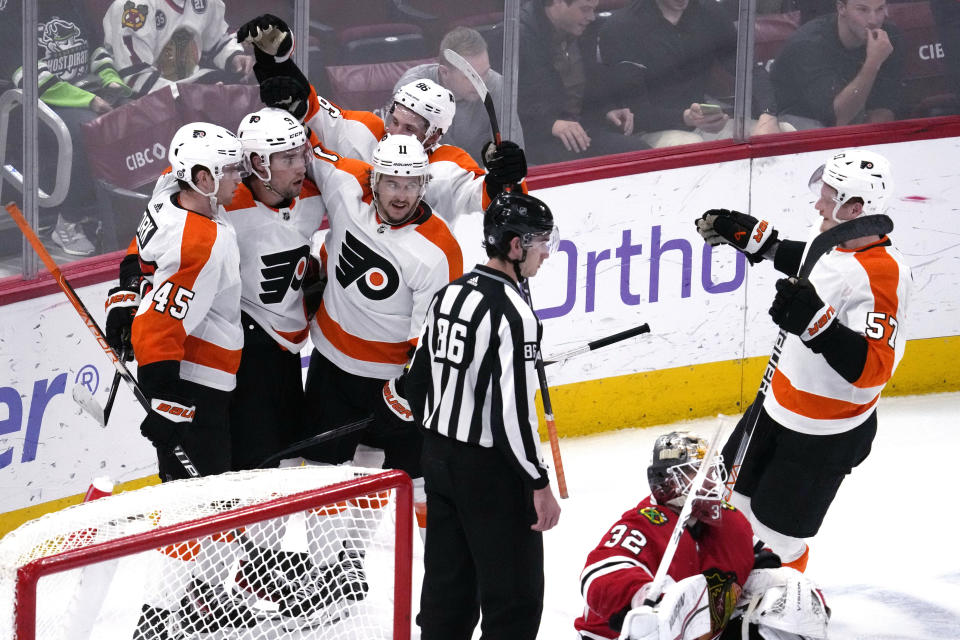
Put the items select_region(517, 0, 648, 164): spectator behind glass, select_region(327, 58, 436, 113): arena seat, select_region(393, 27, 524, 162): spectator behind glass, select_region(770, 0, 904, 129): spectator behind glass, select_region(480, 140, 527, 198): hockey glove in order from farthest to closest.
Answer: select_region(770, 0, 904, 129): spectator behind glass, select_region(517, 0, 648, 164): spectator behind glass, select_region(393, 27, 524, 162): spectator behind glass, select_region(327, 58, 436, 113): arena seat, select_region(480, 140, 527, 198): hockey glove

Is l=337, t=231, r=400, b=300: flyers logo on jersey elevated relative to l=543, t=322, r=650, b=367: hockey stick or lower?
elevated

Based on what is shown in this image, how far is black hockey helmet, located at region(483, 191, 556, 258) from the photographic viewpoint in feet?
9.95

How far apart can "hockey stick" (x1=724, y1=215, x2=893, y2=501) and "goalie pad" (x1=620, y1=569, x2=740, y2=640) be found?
0.69 metres

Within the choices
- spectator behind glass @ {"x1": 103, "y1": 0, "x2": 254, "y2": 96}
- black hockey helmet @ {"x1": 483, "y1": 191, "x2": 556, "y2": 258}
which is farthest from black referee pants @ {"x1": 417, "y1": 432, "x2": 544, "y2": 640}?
spectator behind glass @ {"x1": 103, "y1": 0, "x2": 254, "y2": 96}

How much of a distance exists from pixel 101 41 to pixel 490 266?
6.51 ft

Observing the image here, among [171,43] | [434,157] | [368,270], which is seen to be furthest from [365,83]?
[368,270]

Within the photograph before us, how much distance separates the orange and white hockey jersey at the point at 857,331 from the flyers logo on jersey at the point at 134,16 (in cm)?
234

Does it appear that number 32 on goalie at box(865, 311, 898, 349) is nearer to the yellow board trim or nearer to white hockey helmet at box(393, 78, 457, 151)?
white hockey helmet at box(393, 78, 457, 151)

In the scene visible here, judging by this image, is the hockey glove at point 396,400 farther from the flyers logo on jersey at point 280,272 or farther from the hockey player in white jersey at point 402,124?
the hockey player in white jersey at point 402,124

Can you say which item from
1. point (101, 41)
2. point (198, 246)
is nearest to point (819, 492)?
point (198, 246)

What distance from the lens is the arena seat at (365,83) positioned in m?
4.91

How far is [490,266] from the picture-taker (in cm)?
305

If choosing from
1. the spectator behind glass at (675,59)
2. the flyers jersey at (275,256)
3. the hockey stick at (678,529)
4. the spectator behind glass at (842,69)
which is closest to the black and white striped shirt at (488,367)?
the hockey stick at (678,529)

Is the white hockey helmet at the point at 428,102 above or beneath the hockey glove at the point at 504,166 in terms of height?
above
